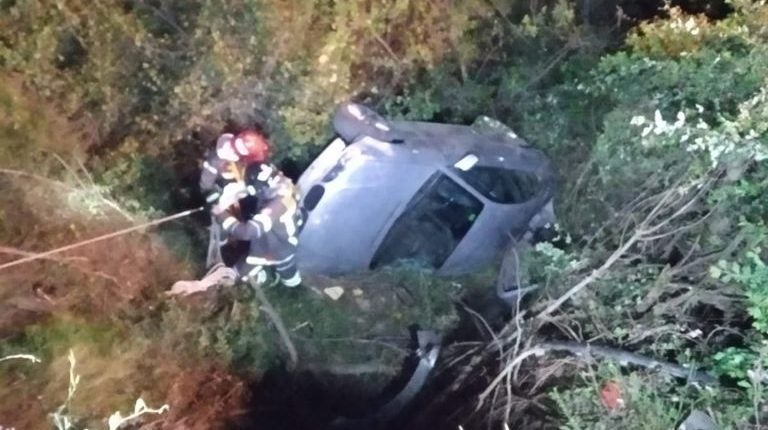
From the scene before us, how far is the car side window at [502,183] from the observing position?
684 centimetres

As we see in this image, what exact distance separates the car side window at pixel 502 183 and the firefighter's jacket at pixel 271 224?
134cm

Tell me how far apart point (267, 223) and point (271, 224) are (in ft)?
0.13

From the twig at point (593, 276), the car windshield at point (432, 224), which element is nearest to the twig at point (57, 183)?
the car windshield at point (432, 224)

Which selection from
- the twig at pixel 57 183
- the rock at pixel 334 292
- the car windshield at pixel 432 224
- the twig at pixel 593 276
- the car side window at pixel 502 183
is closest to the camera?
the twig at pixel 593 276

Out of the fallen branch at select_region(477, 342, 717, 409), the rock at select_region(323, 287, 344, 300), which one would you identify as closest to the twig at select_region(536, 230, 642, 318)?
the fallen branch at select_region(477, 342, 717, 409)

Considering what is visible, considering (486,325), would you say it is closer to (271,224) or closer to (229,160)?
(271,224)

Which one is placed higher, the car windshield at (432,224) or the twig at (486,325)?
the car windshield at (432,224)

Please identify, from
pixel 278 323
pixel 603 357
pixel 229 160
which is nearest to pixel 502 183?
pixel 603 357

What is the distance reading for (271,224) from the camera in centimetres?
611

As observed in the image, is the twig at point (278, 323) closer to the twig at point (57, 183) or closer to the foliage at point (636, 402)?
the twig at point (57, 183)

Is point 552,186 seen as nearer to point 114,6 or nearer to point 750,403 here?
point 750,403

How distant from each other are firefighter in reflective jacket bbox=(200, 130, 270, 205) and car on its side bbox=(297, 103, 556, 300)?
459 mm

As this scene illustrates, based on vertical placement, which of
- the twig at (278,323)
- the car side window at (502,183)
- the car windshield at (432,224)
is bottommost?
the twig at (278,323)

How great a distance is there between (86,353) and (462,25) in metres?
3.63
